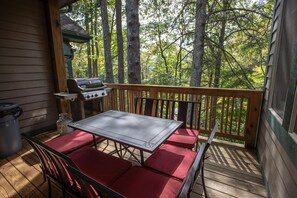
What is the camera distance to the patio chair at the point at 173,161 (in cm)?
147

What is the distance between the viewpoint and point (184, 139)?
2.07m

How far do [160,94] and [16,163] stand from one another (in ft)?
8.87

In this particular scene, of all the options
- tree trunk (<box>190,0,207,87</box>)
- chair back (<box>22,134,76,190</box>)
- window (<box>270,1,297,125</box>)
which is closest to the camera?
chair back (<box>22,134,76,190</box>)

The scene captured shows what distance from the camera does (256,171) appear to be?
2.20 m

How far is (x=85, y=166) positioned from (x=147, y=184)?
0.66 meters

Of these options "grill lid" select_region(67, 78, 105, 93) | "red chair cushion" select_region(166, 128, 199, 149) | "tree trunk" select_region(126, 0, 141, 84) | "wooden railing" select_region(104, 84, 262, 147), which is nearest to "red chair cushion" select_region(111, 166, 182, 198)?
"red chair cushion" select_region(166, 128, 199, 149)

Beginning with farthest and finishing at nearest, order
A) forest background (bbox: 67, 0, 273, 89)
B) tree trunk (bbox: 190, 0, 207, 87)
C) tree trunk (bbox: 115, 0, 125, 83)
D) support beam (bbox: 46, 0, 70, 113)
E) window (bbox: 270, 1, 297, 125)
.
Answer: tree trunk (bbox: 115, 0, 125, 83), forest background (bbox: 67, 0, 273, 89), tree trunk (bbox: 190, 0, 207, 87), support beam (bbox: 46, 0, 70, 113), window (bbox: 270, 1, 297, 125)

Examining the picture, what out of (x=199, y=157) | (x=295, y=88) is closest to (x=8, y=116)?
(x=199, y=157)

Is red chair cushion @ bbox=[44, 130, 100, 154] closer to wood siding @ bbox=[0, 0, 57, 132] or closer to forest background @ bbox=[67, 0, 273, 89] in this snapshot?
wood siding @ bbox=[0, 0, 57, 132]

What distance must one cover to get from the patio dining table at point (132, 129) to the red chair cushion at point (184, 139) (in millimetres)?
263

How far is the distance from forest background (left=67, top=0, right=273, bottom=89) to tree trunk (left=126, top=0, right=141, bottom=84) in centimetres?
2

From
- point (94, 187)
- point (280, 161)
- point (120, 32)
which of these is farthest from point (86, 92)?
point (120, 32)

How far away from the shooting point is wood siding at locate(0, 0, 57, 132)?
297 centimetres

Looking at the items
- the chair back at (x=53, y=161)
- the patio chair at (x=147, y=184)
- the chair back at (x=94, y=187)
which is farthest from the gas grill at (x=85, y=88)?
the chair back at (x=94, y=187)
